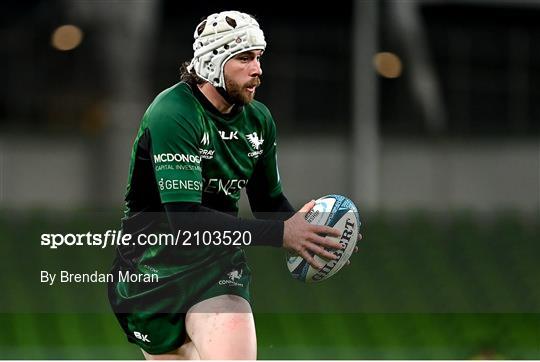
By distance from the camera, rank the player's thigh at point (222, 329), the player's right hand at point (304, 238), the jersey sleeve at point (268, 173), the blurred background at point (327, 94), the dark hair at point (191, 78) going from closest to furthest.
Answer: the player's thigh at point (222, 329) → the player's right hand at point (304, 238) → the dark hair at point (191, 78) → the jersey sleeve at point (268, 173) → the blurred background at point (327, 94)

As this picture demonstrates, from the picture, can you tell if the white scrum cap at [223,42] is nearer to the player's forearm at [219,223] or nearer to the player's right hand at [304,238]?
the player's forearm at [219,223]

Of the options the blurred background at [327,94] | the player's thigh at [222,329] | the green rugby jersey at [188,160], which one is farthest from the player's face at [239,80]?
the blurred background at [327,94]

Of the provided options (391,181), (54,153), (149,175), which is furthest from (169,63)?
(149,175)

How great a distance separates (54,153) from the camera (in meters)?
20.1

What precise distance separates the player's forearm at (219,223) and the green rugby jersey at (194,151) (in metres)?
0.05

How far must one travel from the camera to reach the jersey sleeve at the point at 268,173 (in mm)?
6227

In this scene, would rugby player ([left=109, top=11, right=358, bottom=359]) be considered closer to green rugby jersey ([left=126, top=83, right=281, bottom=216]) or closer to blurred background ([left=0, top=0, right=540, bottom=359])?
green rugby jersey ([left=126, top=83, right=281, bottom=216])

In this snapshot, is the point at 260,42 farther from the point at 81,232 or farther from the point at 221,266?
the point at 81,232

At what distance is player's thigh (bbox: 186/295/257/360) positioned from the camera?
5.67 m

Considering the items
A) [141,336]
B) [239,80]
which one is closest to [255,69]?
[239,80]

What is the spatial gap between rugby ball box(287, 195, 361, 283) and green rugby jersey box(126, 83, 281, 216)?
399 mm

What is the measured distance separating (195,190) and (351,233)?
0.86 m

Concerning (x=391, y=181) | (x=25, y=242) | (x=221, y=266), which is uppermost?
(x=221, y=266)

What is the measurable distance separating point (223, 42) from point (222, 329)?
138 cm
